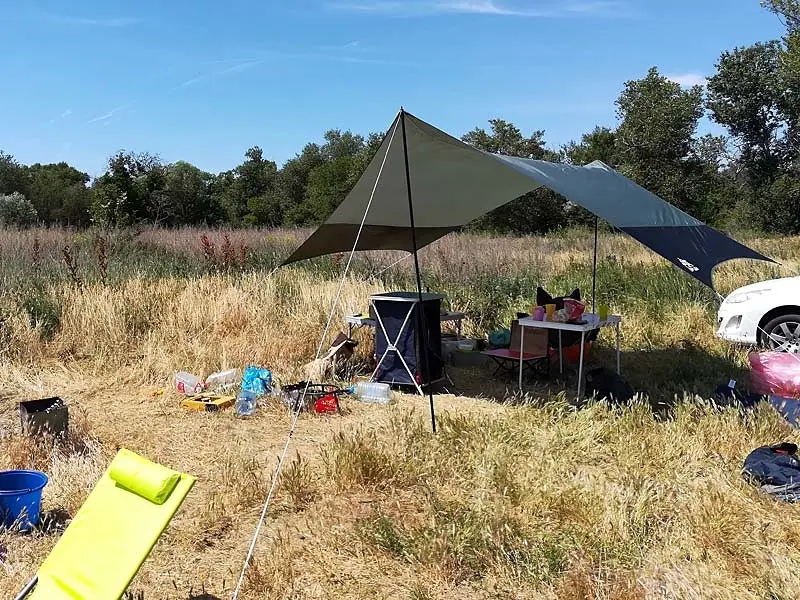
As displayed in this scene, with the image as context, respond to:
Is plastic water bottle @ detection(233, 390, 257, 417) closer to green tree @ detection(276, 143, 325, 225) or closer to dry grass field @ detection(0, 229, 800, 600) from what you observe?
dry grass field @ detection(0, 229, 800, 600)

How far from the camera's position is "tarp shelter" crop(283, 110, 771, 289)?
493cm

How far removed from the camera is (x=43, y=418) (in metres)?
4.23

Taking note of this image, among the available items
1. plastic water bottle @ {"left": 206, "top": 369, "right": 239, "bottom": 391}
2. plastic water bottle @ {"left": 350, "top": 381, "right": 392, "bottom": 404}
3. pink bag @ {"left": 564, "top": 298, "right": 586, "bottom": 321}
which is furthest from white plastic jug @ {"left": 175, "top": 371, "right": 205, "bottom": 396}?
pink bag @ {"left": 564, "top": 298, "right": 586, "bottom": 321}

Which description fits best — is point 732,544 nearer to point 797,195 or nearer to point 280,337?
point 280,337

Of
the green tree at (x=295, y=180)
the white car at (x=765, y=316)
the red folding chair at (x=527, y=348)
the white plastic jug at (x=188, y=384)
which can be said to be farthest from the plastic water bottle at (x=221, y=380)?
the green tree at (x=295, y=180)

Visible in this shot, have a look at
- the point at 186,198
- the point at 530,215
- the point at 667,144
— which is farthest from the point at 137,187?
the point at 667,144

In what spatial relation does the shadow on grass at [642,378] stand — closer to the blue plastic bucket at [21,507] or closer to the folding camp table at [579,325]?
the folding camp table at [579,325]

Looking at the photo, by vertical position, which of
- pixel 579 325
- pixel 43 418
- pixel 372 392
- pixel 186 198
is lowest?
pixel 372 392

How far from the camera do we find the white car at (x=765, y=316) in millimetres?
6234

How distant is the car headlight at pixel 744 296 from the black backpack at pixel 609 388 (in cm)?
215

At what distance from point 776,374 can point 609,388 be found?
125 cm

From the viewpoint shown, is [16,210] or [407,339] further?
[16,210]

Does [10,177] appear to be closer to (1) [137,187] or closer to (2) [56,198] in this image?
(2) [56,198]

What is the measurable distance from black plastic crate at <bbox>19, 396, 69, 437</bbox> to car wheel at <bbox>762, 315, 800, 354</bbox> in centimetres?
554
